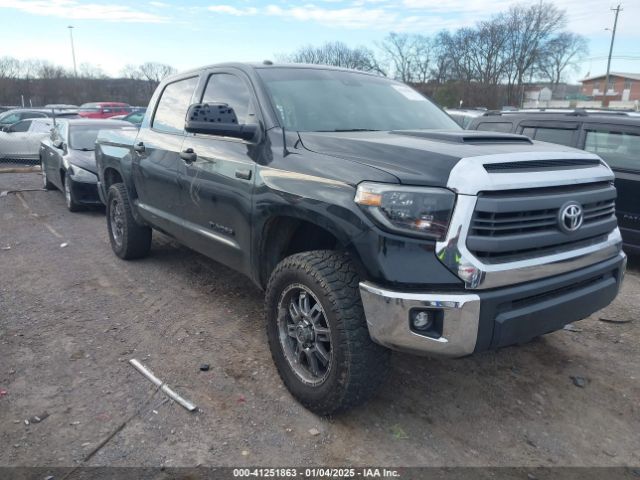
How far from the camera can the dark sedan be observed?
8328 millimetres

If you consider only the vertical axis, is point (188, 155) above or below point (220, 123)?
below

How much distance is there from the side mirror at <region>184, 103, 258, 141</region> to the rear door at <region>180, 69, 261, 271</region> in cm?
12

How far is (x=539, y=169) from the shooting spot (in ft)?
8.75

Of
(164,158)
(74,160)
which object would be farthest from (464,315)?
(74,160)

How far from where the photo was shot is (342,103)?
370 centimetres

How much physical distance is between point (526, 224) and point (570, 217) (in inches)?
11.9

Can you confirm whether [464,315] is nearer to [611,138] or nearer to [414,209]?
[414,209]

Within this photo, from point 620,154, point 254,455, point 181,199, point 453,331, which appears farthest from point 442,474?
point 620,154

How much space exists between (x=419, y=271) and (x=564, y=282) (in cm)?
84

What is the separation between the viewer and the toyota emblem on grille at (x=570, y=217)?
2.65m

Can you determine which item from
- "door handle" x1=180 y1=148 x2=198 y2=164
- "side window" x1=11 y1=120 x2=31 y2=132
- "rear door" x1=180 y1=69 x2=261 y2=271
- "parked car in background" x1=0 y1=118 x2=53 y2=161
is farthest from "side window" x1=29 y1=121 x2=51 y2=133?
"door handle" x1=180 y1=148 x2=198 y2=164

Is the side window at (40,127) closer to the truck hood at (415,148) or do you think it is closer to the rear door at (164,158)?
the rear door at (164,158)

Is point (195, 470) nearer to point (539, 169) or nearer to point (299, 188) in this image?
point (299, 188)

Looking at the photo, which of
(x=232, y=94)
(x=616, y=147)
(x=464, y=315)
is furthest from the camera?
(x=616, y=147)
